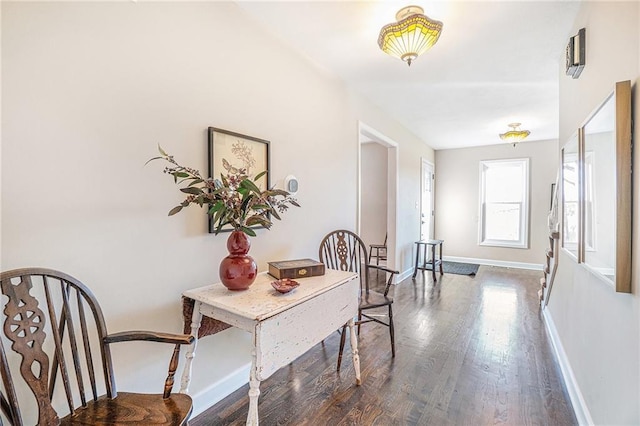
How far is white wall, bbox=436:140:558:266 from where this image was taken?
17.7ft

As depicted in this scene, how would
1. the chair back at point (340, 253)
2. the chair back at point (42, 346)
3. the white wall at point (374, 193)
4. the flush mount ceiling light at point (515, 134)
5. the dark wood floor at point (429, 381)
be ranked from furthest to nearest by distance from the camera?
1. the white wall at point (374, 193)
2. the flush mount ceiling light at point (515, 134)
3. the chair back at point (340, 253)
4. the dark wood floor at point (429, 381)
5. the chair back at point (42, 346)

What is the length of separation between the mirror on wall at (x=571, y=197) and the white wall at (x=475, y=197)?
3630 millimetres

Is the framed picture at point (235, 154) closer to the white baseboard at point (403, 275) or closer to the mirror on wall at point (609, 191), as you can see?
the mirror on wall at point (609, 191)

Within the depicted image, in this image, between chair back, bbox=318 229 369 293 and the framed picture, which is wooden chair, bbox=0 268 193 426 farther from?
chair back, bbox=318 229 369 293

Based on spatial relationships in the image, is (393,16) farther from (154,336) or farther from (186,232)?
(154,336)

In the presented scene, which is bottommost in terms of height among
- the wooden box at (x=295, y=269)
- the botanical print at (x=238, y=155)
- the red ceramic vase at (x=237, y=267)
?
the wooden box at (x=295, y=269)

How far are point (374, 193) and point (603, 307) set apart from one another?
4.16 meters

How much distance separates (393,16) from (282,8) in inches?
28.1

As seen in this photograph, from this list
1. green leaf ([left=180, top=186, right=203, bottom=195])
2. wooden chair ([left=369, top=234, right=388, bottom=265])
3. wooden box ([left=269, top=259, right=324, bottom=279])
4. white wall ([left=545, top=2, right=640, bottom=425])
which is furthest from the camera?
wooden chair ([left=369, top=234, right=388, bottom=265])

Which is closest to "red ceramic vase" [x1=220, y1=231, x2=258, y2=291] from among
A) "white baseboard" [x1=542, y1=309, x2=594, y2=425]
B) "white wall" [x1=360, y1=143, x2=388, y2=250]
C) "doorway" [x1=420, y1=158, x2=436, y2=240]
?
"white baseboard" [x1=542, y1=309, x2=594, y2=425]

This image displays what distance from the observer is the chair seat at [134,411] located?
0.99 meters

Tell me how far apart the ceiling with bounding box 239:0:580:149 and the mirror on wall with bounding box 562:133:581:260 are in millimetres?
824

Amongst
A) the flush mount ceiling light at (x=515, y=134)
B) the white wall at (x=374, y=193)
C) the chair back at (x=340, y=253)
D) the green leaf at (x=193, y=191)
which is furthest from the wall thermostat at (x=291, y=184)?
the flush mount ceiling light at (x=515, y=134)

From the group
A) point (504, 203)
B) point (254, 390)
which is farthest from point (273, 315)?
point (504, 203)
